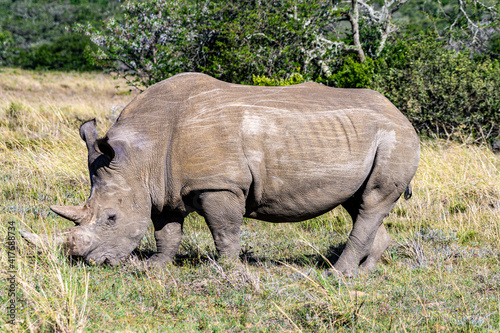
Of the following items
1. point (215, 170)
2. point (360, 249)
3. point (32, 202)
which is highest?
point (215, 170)

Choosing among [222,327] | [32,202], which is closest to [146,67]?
[32,202]

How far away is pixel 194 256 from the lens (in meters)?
5.35

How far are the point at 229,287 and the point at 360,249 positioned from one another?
1.42 meters

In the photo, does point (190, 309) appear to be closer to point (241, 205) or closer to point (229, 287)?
point (229, 287)

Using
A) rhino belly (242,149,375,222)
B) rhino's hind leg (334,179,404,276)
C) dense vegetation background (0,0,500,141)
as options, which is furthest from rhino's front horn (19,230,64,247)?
dense vegetation background (0,0,500,141)

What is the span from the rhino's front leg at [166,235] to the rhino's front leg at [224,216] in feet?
2.01

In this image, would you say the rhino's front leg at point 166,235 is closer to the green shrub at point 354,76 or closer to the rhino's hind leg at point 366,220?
the rhino's hind leg at point 366,220

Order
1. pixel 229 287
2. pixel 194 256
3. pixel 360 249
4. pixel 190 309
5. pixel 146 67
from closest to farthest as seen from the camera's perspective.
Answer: pixel 190 309, pixel 229 287, pixel 360 249, pixel 194 256, pixel 146 67

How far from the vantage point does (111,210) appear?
432cm

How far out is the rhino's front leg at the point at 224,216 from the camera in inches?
167

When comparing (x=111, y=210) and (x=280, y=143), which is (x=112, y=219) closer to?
(x=111, y=210)

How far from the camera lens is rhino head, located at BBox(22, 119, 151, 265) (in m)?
4.26

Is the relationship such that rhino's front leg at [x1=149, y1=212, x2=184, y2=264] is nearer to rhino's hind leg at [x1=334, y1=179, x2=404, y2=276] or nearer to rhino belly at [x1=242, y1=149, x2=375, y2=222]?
rhino belly at [x1=242, y1=149, x2=375, y2=222]

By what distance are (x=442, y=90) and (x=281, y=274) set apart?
6.51 m
